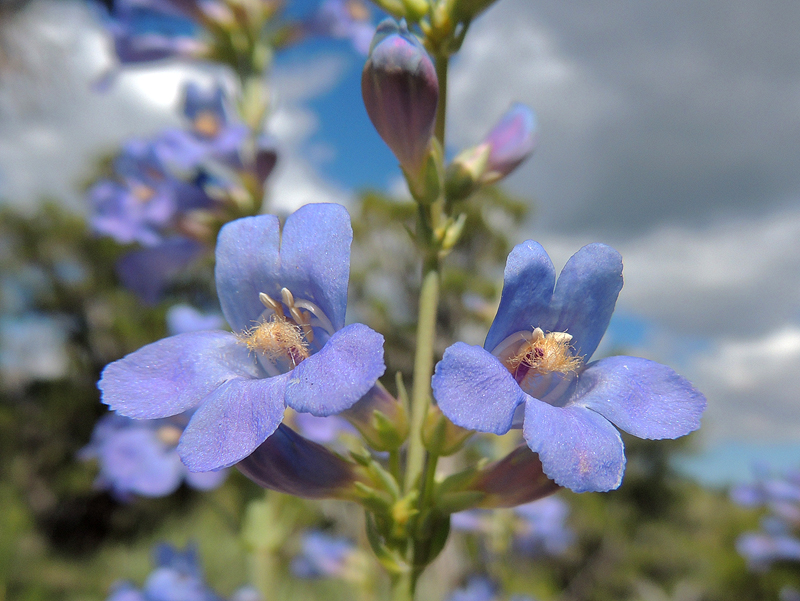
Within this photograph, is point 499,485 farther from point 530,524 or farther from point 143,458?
point 530,524

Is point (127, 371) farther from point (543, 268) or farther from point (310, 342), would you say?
point (543, 268)

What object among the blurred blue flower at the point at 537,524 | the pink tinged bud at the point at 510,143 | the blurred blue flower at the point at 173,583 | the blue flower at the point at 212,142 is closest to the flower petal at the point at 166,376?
the pink tinged bud at the point at 510,143

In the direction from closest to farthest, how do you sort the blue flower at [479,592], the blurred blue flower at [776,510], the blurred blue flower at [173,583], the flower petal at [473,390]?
the flower petal at [473,390], the blurred blue flower at [173,583], the blue flower at [479,592], the blurred blue flower at [776,510]

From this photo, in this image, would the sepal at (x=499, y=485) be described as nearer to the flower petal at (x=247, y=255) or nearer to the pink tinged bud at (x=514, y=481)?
the pink tinged bud at (x=514, y=481)

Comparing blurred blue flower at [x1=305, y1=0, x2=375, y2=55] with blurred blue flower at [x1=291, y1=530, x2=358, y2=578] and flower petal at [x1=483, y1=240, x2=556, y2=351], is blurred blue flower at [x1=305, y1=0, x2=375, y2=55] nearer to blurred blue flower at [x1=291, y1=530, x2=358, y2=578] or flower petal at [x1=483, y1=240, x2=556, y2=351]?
flower petal at [x1=483, y1=240, x2=556, y2=351]

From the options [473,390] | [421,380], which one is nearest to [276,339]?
[421,380]

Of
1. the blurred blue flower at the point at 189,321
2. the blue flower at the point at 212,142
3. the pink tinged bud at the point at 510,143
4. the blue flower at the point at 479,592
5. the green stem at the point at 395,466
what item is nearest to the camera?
the green stem at the point at 395,466

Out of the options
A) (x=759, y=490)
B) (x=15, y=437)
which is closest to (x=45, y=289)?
(x=15, y=437)
